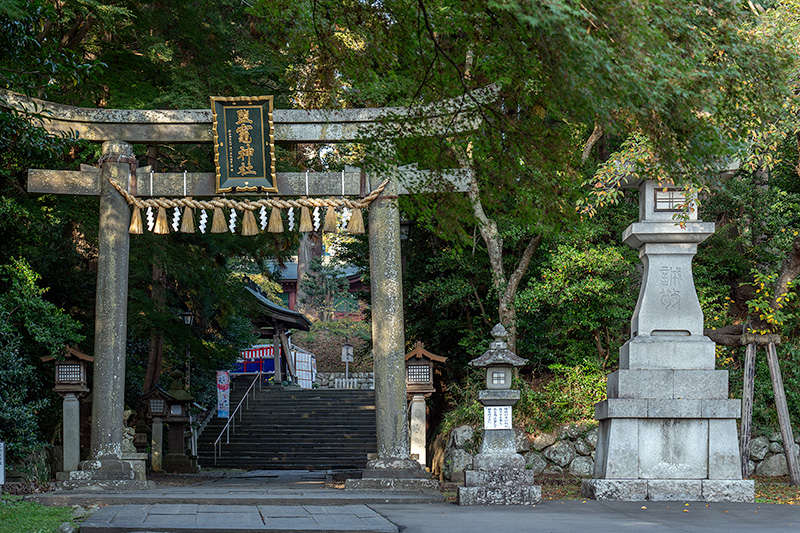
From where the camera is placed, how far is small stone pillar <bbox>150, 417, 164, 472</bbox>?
16.8m

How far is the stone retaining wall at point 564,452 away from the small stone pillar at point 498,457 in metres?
2.91

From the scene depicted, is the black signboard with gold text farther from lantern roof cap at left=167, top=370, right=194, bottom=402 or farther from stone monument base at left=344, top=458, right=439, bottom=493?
lantern roof cap at left=167, top=370, right=194, bottom=402

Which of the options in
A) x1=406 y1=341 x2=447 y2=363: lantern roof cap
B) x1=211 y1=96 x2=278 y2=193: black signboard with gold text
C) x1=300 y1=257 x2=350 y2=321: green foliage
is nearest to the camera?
x1=211 y1=96 x2=278 y2=193: black signboard with gold text

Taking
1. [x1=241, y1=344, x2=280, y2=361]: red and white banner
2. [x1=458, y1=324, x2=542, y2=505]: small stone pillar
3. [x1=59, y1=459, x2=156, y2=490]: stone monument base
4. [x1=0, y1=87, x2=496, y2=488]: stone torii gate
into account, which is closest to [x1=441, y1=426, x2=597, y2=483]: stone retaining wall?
[x1=0, y1=87, x2=496, y2=488]: stone torii gate

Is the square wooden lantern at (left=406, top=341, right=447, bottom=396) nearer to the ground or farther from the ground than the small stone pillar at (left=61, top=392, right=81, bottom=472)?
farther from the ground

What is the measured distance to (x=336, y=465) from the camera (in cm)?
1928

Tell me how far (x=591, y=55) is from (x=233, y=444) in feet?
62.5

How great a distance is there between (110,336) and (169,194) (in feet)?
7.53

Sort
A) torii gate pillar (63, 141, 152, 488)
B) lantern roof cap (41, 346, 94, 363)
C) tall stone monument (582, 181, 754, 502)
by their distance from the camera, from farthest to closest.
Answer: lantern roof cap (41, 346, 94, 363), torii gate pillar (63, 141, 152, 488), tall stone monument (582, 181, 754, 502)

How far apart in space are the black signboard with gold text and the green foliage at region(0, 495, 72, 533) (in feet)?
16.6

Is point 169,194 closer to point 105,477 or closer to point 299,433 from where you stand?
point 105,477

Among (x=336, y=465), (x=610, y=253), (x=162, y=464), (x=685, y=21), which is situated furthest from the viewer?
(x=336, y=465)

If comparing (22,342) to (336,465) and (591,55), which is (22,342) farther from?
(591,55)

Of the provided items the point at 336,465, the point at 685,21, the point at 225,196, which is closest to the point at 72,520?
the point at 225,196
